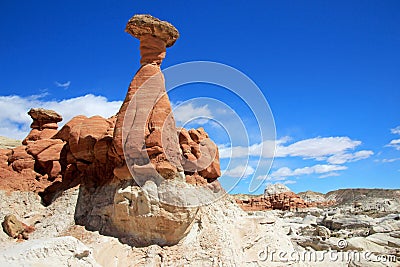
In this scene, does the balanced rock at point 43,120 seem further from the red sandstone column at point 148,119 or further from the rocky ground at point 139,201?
the red sandstone column at point 148,119

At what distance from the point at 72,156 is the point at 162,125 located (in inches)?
222

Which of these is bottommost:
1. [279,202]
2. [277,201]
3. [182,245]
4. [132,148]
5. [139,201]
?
[182,245]

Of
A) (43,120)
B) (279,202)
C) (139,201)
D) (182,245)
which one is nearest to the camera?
(139,201)

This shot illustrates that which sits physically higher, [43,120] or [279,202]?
[43,120]

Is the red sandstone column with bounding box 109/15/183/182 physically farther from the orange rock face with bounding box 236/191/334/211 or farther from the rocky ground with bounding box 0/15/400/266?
the orange rock face with bounding box 236/191/334/211

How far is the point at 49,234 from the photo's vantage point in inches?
541

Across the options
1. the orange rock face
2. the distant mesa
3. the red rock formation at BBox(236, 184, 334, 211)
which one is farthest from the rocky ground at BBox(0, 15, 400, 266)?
the orange rock face

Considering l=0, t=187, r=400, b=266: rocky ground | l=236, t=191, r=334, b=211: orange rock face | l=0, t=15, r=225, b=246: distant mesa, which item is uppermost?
l=236, t=191, r=334, b=211: orange rock face

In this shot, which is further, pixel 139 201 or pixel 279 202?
pixel 279 202

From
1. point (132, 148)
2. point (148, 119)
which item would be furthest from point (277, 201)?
point (132, 148)

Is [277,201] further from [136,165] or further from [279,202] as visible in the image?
[136,165]

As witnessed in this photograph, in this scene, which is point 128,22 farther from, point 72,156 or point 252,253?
point 252,253

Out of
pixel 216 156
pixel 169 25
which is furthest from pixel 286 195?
pixel 169 25

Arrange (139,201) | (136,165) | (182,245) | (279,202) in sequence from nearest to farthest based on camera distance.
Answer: (139,201) < (182,245) < (136,165) < (279,202)
